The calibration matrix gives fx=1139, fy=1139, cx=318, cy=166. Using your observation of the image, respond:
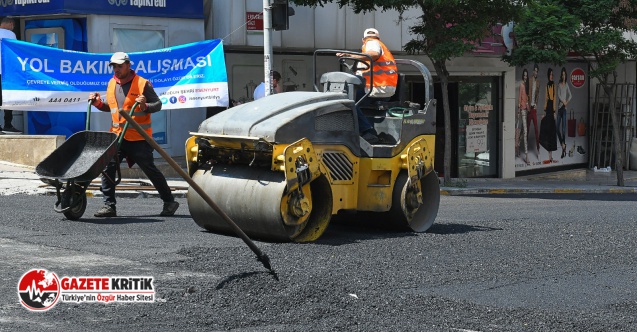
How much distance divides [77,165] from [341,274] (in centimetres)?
428

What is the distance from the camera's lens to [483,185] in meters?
24.8

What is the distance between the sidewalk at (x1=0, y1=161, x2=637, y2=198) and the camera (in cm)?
1625

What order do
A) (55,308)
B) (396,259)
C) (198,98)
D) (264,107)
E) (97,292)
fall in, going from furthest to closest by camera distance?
(198,98) < (264,107) < (396,259) < (97,292) < (55,308)

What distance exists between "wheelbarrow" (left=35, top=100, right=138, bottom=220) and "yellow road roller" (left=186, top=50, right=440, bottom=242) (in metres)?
1.04

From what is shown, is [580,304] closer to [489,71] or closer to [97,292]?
[97,292]

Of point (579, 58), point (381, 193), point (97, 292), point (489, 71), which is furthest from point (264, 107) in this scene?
point (579, 58)

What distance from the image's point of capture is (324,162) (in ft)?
36.2

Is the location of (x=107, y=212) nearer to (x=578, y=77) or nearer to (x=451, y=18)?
(x=451, y=18)

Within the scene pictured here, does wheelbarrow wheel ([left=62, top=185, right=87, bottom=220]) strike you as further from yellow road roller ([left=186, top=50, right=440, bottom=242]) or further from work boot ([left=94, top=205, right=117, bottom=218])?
yellow road roller ([left=186, top=50, right=440, bottom=242])

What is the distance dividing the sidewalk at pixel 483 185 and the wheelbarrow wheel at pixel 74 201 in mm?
3620

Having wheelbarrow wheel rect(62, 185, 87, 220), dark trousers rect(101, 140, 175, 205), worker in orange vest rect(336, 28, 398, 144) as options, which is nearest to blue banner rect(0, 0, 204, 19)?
dark trousers rect(101, 140, 175, 205)

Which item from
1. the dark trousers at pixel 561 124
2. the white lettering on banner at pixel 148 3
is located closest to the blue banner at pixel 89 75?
the white lettering on banner at pixel 148 3

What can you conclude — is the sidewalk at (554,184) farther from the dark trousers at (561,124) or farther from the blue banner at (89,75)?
the blue banner at (89,75)

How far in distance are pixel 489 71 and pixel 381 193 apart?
16460 mm
